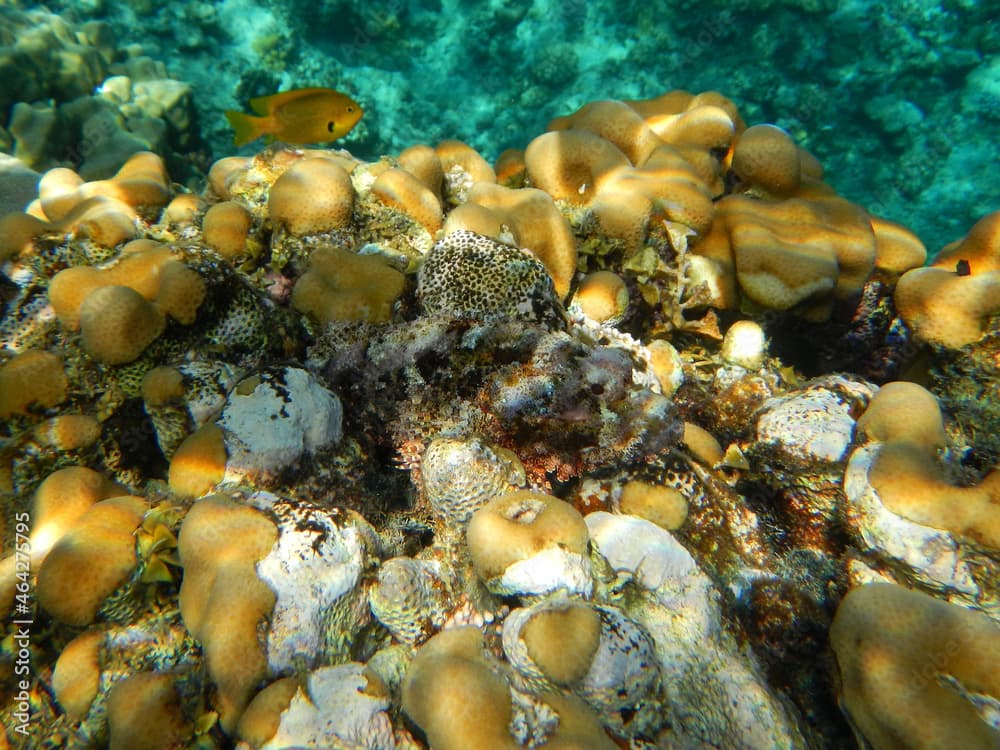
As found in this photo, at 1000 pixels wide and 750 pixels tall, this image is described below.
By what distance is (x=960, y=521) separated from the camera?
1887mm

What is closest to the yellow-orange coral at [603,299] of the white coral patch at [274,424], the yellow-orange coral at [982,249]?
the white coral patch at [274,424]

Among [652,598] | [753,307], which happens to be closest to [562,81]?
[753,307]

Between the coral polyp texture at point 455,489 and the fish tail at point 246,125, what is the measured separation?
241mm

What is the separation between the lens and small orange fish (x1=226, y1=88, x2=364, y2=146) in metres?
2.95

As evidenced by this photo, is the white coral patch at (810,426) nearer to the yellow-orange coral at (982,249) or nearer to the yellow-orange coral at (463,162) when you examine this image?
the yellow-orange coral at (982,249)

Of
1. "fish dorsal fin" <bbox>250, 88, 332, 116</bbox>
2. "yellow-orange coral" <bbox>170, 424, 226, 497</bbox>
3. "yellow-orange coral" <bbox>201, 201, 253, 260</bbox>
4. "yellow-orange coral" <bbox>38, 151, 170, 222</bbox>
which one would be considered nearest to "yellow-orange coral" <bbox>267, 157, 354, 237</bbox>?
"yellow-orange coral" <bbox>201, 201, 253, 260</bbox>

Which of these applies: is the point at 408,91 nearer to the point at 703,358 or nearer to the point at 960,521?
the point at 703,358

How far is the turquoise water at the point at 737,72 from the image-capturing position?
1028cm

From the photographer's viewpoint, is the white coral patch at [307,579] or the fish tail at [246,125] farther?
the fish tail at [246,125]

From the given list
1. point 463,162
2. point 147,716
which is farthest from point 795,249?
point 147,716

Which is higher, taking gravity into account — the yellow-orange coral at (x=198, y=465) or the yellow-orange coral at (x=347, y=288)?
the yellow-orange coral at (x=347, y=288)

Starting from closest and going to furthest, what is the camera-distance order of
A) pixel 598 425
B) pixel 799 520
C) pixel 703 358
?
pixel 598 425 → pixel 799 520 → pixel 703 358

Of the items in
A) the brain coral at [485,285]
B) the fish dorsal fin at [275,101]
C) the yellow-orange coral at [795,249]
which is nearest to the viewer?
the brain coral at [485,285]

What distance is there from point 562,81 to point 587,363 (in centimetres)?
1115
